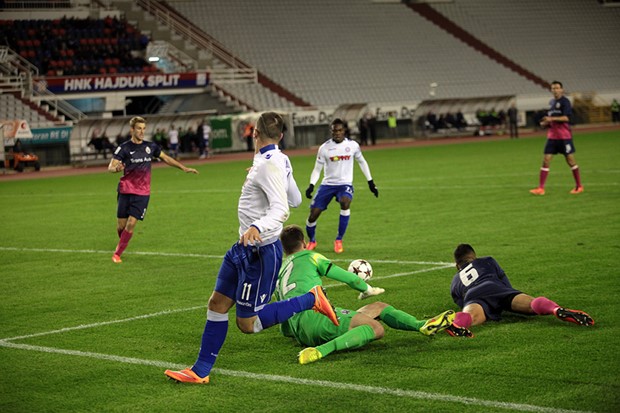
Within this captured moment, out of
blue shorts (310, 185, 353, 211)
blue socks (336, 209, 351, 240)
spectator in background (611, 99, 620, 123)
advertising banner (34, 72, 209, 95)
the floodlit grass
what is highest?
advertising banner (34, 72, 209, 95)

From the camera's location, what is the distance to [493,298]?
344 inches

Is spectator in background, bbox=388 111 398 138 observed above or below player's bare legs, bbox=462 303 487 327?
above

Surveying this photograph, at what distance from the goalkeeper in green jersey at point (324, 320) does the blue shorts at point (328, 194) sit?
6.66 meters

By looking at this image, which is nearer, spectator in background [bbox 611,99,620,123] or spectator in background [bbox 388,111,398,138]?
spectator in background [bbox 388,111,398,138]

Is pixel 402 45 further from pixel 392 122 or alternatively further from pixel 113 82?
pixel 113 82

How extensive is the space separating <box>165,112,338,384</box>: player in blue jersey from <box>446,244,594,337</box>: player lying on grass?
188 cm

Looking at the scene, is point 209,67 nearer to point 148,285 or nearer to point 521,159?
point 521,159

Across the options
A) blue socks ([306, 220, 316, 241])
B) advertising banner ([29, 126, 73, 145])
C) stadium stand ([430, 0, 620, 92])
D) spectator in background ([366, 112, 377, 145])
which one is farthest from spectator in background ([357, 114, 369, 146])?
blue socks ([306, 220, 316, 241])

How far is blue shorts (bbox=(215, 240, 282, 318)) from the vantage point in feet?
23.4

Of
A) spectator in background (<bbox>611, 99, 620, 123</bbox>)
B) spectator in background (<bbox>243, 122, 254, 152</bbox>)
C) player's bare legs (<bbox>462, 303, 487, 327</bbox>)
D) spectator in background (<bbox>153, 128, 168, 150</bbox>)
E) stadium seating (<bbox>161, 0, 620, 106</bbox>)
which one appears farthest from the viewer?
stadium seating (<bbox>161, 0, 620, 106</bbox>)

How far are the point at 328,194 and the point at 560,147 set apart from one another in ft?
25.9

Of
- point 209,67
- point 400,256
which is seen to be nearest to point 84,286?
point 400,256

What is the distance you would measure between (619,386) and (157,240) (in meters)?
12.0

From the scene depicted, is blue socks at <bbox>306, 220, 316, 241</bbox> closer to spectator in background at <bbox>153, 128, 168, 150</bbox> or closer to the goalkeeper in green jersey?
the goalkeeper in green jersey
